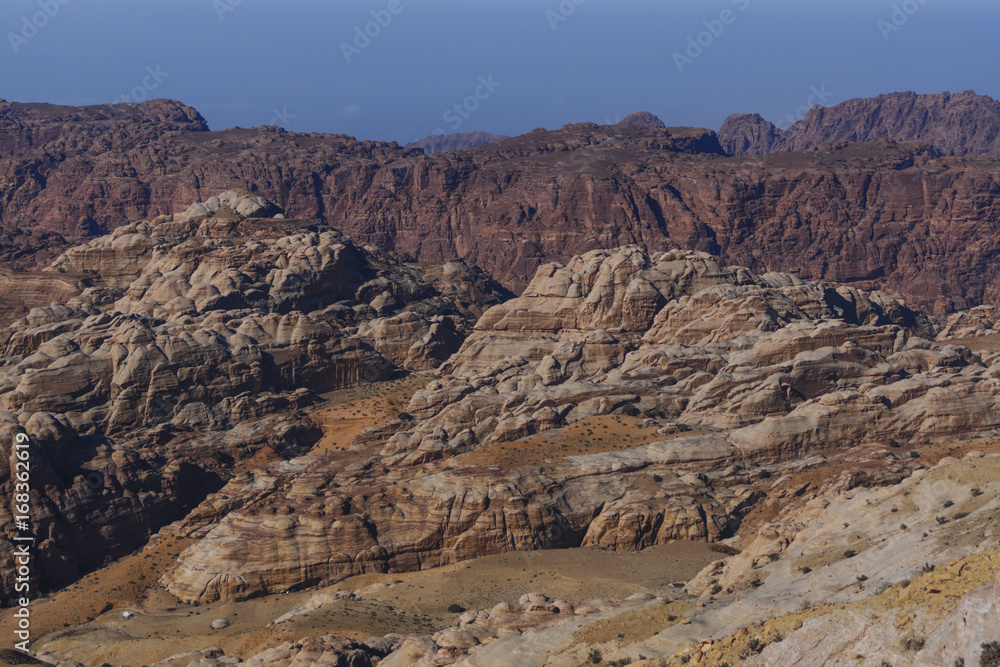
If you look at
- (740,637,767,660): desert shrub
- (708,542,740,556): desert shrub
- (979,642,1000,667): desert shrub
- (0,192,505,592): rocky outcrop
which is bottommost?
(708,542,740,556): desert shrub

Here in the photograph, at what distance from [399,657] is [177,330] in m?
69.2

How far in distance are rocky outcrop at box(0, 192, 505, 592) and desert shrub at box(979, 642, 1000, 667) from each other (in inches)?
2618

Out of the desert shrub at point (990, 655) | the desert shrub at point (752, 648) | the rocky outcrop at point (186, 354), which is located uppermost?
the rocky outcrop at point (186, 354)

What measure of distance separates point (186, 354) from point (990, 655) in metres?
91.4

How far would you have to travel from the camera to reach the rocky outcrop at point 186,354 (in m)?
84.3

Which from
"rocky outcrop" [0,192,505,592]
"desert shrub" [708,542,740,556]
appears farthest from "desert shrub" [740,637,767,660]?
"rocky outcrop" [0,192,505,592]

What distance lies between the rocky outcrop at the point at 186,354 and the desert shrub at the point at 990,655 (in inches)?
2618

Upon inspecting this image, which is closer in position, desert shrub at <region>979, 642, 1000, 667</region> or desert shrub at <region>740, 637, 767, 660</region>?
desert shrub at <region>979, 642, 1000, 667</region>

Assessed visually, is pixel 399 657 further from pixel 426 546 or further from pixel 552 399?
pixel 552 399

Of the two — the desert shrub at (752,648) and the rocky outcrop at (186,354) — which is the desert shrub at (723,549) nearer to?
the desert shrub at (752,648)

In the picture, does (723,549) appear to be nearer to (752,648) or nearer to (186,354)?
(752,648)

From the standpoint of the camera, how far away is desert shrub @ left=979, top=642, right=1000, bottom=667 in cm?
2772

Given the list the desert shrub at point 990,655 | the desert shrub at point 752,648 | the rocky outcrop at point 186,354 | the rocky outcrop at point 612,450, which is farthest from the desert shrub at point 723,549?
the desert shrub at point 990,655

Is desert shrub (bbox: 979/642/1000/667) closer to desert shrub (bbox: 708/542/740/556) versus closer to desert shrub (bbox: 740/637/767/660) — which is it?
desert shrub (bbox: 740/637/767/660)
